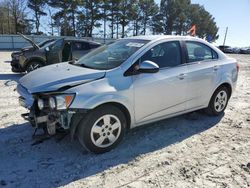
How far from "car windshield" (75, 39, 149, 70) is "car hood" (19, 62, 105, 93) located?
0.92ft

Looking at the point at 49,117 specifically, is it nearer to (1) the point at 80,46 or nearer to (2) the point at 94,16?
(1) the point at 80,46

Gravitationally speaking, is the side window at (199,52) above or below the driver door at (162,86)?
above

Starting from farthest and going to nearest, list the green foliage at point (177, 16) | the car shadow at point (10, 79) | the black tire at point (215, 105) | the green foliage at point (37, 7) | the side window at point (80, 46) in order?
1. the green foliage at point (177, 16)
2. the green foliage at point (37, 7)
3. the side window at point (80, 46)
4. the car shadow at point (10, 79)
5. the black tire at point (215, 105)

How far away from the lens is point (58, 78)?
12.5ft

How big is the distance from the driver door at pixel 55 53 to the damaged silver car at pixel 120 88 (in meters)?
5.15

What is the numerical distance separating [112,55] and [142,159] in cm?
180

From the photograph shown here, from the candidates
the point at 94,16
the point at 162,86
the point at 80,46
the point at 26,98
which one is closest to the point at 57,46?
the point at 80,46

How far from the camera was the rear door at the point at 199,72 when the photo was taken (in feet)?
15.9

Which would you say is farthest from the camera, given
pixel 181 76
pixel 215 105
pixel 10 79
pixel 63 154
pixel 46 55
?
pixel 46 55

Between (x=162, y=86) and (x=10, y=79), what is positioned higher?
(x=162, y=86)

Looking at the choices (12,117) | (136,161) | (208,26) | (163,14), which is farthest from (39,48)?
(208,26)

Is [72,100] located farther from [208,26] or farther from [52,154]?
[208,26]

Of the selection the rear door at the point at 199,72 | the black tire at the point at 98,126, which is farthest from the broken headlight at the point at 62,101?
the rear door at the point at 199,72

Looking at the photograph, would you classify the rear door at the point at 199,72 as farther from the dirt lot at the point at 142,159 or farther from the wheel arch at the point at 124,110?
the wheel arch at the point at 124,110
